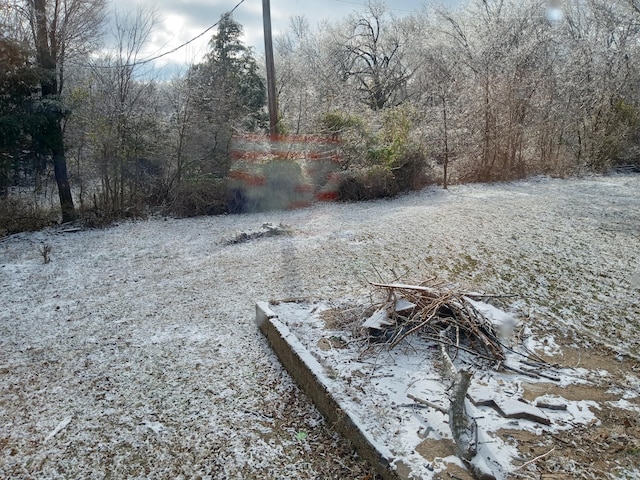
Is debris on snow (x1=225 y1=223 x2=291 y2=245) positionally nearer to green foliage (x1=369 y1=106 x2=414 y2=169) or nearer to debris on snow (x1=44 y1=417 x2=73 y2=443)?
green foliage (x1=369 y1=106 x2=414 y2=169)

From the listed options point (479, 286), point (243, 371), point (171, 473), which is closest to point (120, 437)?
point (171, 473)

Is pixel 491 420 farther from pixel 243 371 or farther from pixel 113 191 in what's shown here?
pixel 113 191

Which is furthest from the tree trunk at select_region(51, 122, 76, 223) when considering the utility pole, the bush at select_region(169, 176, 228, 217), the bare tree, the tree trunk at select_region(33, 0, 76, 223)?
the bare tree

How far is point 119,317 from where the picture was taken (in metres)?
3.73

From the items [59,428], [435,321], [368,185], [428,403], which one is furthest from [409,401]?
[368,185]

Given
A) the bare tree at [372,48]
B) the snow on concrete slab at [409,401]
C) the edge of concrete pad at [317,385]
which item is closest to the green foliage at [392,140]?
the edge of concrete pad at [317,385]

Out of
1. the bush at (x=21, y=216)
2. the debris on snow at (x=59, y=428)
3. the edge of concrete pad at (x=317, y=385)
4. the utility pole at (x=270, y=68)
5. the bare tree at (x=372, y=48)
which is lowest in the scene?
the debris on snow at (x=59, y=428)

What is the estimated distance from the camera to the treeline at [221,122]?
23.1ft

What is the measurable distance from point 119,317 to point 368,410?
2.56 metres

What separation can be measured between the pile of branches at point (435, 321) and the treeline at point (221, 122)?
5.67m

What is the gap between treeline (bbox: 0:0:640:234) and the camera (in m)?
7.04

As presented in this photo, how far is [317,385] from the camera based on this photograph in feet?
7.81

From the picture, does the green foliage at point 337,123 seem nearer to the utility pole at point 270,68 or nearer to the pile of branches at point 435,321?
the utility pole at point 270,68

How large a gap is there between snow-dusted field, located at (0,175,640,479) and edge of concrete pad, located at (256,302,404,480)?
7 centimetres
